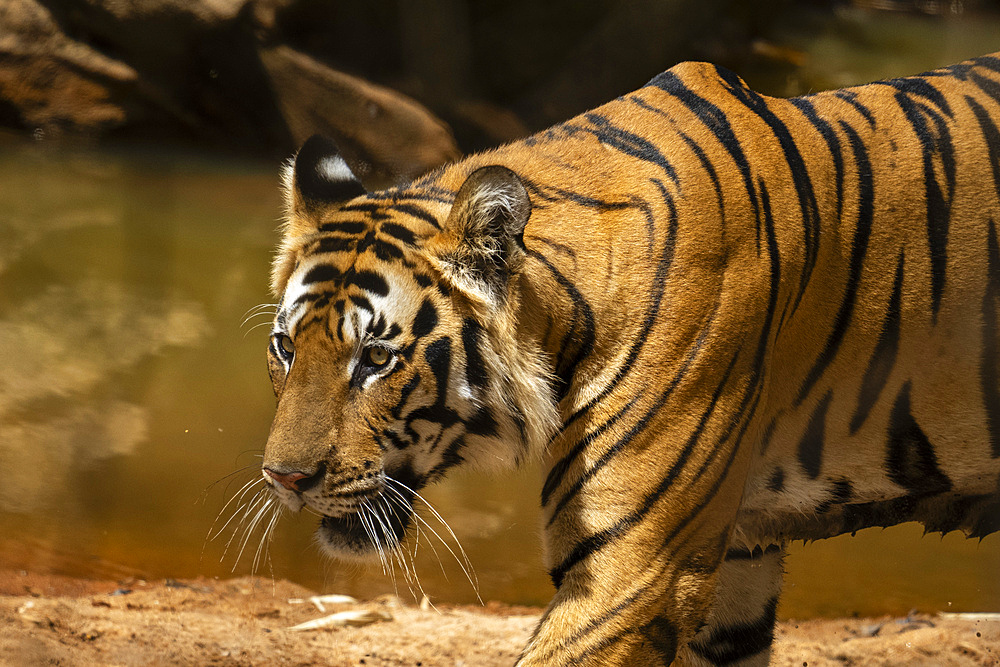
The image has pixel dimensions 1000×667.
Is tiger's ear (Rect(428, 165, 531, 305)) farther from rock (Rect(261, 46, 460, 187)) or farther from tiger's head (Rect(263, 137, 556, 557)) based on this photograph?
rock (Rect(261, 46, 460, 187))

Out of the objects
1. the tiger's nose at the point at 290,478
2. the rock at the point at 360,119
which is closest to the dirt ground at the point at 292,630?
the tiger's nose at the point at 290,478

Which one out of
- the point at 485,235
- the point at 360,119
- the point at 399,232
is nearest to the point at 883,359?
the point at 485,235

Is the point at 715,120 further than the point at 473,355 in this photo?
Yes

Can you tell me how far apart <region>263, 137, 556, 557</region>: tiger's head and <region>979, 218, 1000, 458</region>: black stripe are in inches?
36.5

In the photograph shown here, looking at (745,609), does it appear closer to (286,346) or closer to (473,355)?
(473,355)

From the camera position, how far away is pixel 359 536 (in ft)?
5.63

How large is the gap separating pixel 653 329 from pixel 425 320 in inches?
15.1

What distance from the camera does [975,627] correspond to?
9.82ft

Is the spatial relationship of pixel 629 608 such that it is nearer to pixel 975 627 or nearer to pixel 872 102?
pixel 872 102

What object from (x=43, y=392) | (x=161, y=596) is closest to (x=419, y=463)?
(x=161, y=596)

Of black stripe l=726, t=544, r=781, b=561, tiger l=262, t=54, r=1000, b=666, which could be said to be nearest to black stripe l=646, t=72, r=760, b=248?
tiger l=262, t=54, r=1000, b=666

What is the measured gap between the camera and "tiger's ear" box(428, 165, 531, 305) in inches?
60.0

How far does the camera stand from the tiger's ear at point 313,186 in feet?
5.91

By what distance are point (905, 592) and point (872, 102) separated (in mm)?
2053
